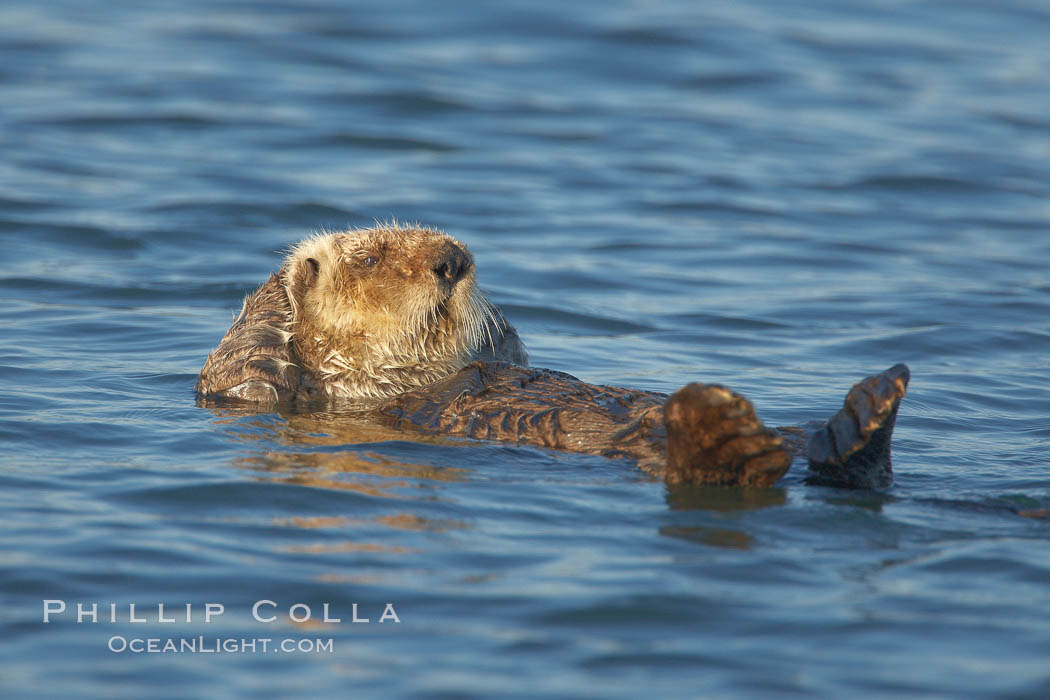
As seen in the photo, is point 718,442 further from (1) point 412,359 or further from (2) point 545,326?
(2) point 545,326

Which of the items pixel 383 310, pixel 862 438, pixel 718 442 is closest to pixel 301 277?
pixel 383 310

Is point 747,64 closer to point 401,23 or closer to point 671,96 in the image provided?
point 671,96

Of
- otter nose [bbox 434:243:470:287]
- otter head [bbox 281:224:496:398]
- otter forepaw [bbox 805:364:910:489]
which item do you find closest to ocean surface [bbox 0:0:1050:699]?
otter forepaw [bbox 805:364:910:489]

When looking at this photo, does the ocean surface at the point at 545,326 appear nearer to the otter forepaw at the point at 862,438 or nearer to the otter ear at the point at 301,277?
the otter forepaw at the point at 862,438

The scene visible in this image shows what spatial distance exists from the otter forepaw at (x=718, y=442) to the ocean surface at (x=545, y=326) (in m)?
0.14

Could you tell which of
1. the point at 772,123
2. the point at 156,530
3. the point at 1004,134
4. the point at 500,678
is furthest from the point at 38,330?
the point at 1004,134

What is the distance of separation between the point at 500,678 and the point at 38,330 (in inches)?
197

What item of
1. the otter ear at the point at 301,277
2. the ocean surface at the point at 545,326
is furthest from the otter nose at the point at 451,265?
the ocean surface at the point at 545,326

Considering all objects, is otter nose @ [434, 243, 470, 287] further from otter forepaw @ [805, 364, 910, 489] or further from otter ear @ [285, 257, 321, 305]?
otter forepaw @ [805, 364, 910, 489]

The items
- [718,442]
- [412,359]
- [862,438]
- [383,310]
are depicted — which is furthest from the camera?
[412,359]

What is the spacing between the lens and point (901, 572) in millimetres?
3736

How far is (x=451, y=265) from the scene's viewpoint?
17.9ft

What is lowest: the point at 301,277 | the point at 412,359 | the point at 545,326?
the point at 545,326

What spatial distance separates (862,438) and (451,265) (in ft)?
6.72
